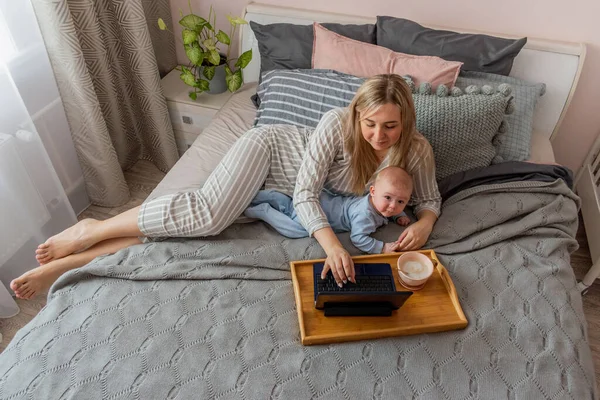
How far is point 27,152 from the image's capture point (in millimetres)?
1636

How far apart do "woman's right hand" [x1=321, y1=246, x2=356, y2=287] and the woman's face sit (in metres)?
0.35

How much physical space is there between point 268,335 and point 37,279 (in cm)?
79

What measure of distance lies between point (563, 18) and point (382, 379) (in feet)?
5.38

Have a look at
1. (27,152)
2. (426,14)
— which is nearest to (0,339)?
(27,152)

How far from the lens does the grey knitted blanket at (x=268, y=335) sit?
104cm

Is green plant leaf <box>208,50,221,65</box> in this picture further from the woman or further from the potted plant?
the woman

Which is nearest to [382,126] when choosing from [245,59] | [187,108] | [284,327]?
[284,327]

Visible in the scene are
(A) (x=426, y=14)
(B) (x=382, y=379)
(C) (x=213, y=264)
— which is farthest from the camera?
(A) (x=426, y=14)

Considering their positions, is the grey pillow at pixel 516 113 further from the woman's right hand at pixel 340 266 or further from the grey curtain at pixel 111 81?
the grey curtain at pixel 111 81

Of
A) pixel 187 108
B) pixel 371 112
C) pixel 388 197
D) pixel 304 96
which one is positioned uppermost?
pixel 371 112

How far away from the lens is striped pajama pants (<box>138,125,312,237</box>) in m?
1.38

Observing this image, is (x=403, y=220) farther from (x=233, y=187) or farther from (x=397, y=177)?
(x=233, y=187)

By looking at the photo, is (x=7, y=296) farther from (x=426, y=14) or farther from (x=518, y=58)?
(x=518, y=58)

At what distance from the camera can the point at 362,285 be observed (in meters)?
1.15
